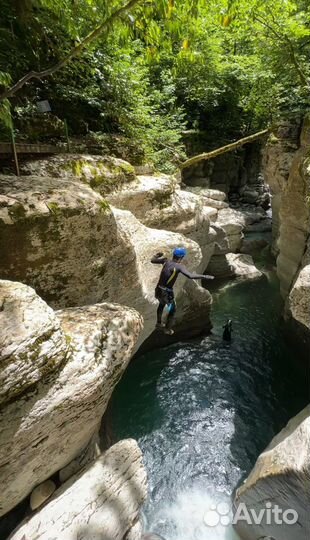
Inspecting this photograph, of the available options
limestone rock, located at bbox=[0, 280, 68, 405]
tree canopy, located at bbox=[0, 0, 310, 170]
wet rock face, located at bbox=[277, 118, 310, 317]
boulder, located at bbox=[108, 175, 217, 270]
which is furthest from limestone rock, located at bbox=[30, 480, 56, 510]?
wet rock face, located at bbox=[277, 118, 310, 317]

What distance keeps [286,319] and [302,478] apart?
30.2 ft

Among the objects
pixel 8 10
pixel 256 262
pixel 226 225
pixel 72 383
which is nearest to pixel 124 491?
pixel 72 383

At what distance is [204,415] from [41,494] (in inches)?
231

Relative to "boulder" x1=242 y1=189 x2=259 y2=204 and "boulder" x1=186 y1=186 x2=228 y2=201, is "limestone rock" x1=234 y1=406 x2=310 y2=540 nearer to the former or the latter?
"boulder" x1=186 y1=186 x2=228 y2=201

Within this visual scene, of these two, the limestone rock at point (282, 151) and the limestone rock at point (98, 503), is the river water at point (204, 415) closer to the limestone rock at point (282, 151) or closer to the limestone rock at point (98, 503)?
the limestone rock at point (98, 503)

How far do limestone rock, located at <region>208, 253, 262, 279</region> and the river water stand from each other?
183 inches

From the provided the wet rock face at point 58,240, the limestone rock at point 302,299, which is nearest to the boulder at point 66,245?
the wet rock face at point 58,240

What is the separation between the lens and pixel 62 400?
13.5 ft

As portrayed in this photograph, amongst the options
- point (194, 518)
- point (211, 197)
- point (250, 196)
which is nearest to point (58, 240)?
point (194, 518)

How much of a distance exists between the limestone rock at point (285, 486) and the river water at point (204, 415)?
162 centimetres

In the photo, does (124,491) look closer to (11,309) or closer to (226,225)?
(11,309)

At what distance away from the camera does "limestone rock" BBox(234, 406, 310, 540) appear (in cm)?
454

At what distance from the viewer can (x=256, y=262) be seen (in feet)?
70.1

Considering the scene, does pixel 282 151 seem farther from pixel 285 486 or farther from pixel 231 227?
pixel 285 486
